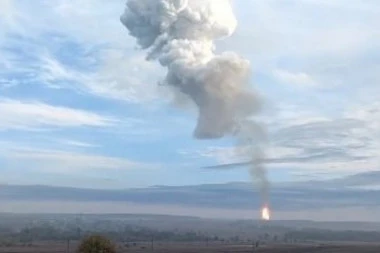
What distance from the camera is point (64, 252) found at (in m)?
182

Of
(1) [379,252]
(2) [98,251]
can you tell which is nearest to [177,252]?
(1) [379,252]

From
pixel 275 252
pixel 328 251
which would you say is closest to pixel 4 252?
pixel 275 252

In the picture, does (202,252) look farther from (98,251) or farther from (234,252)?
(98,251)

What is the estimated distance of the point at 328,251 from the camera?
187375mm

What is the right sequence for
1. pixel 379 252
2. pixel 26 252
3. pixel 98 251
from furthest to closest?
pixel 26 252
pixel 379 252
pixel 98 251

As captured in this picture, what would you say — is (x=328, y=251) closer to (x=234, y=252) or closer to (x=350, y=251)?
(x=350, y=251)

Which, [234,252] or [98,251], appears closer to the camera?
[98,251]

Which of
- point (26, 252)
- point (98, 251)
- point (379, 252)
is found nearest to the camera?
point (98, 251)

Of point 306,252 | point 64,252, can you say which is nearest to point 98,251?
point 64,252

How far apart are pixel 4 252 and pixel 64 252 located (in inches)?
600

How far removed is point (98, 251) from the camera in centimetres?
10200

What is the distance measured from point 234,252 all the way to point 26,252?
180 feet

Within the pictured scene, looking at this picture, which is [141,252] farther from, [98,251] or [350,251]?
[98,251]

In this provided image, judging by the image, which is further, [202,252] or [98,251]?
[202,252]
